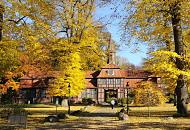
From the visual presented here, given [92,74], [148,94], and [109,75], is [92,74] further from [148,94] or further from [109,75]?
[148,94]

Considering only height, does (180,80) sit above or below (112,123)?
above

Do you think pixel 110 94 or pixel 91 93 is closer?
pixel 91 93

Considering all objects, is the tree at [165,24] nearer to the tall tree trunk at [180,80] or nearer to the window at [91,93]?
the tall tree trunk at [180,80]

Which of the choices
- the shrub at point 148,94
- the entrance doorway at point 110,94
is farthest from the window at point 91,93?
the shrub at point 148,94

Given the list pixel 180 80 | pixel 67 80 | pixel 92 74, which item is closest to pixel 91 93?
pixel 92 74

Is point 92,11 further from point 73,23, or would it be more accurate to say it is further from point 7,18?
point 7,18

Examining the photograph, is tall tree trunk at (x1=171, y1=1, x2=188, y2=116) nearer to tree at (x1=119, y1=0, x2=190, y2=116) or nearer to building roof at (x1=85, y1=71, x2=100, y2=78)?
tree at (x1=119, y1=0, x2=190, y2=116)

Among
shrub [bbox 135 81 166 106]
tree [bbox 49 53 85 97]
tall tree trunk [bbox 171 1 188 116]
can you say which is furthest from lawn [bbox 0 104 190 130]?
tree [bbox 49 53 85 97]

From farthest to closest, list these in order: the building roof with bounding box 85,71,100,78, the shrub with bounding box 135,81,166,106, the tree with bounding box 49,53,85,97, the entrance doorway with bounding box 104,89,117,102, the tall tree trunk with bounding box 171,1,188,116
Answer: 1. the entrance doorway with bounding box 104,89,117,102
2. the building roof with bounding box 85,71,100,78
3. the tree with bounding box 49,53,85,97
4. the shrub with bounding box 135,81,166,106
5. the tall tree trunk with bounding box 171,1,188,116

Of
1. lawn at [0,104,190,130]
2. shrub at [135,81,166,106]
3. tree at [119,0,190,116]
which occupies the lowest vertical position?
lawn at [0,104,190,130]

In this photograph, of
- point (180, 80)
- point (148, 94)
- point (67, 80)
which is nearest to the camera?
point (180, 80)

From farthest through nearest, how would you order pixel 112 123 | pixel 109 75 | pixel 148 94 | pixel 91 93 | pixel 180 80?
pixel 91 93
pixel 109 75
pixel 148 94
pixel 180 80
pixel 112 123

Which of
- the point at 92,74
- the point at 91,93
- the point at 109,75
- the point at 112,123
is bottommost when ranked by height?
the point at 112,123

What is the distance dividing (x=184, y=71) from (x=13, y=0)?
40.0 feet
